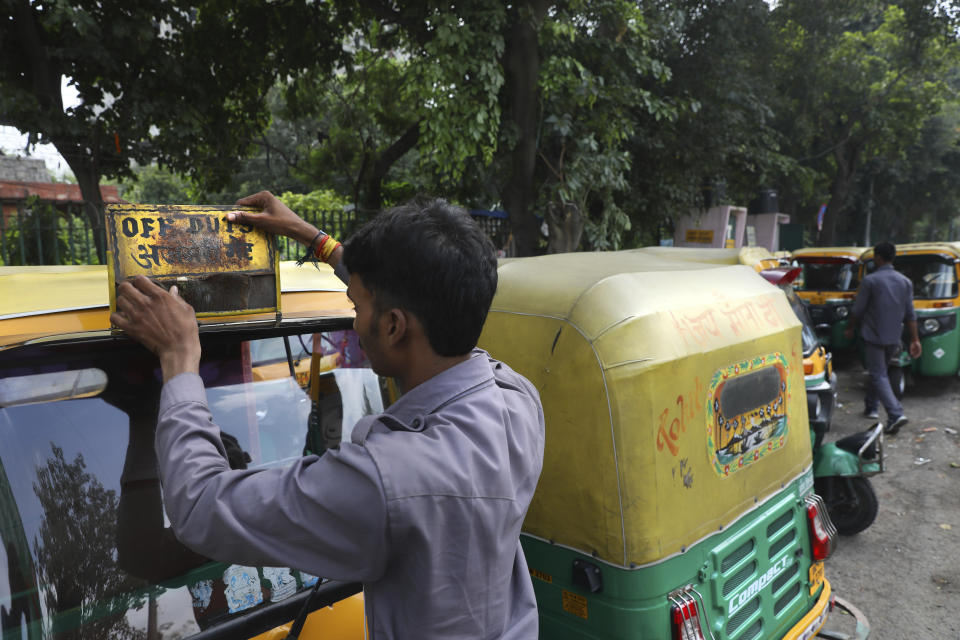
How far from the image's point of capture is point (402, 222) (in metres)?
1.22

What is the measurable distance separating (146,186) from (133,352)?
2893cm

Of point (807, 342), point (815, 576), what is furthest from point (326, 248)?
point (807, 342)

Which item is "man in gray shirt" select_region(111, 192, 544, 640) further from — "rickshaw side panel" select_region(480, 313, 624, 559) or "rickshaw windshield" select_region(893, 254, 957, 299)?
"rickshaw windshield" select_region(893, 254, 957, 299)

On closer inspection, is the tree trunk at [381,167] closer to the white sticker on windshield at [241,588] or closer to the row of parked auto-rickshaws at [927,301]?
the row of parked auto-rickshaws at [927,301]

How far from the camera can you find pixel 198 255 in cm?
140

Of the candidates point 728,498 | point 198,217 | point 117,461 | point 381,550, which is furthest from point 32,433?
point 728,498

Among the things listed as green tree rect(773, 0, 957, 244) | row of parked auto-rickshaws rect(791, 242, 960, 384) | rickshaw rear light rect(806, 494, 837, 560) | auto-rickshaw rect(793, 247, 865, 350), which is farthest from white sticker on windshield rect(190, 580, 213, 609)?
green tree rect(773, 0, 957, 244)

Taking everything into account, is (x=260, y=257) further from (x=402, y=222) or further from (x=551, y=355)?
(x=551, y=355)

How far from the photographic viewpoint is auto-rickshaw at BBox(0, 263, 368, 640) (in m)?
1.39

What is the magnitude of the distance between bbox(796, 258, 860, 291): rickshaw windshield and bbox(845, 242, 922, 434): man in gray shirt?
Answer: 323cm

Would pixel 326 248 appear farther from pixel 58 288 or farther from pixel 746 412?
pixel 746 412

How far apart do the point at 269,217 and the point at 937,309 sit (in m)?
9.73

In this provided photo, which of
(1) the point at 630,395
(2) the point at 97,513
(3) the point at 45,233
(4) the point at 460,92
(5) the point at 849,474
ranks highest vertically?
(4) the point at 460,92

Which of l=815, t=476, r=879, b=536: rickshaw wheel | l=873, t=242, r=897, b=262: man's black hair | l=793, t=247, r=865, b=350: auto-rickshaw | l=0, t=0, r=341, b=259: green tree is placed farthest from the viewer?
l=793, t=247, r=865, b=350: auto-rickshaw
